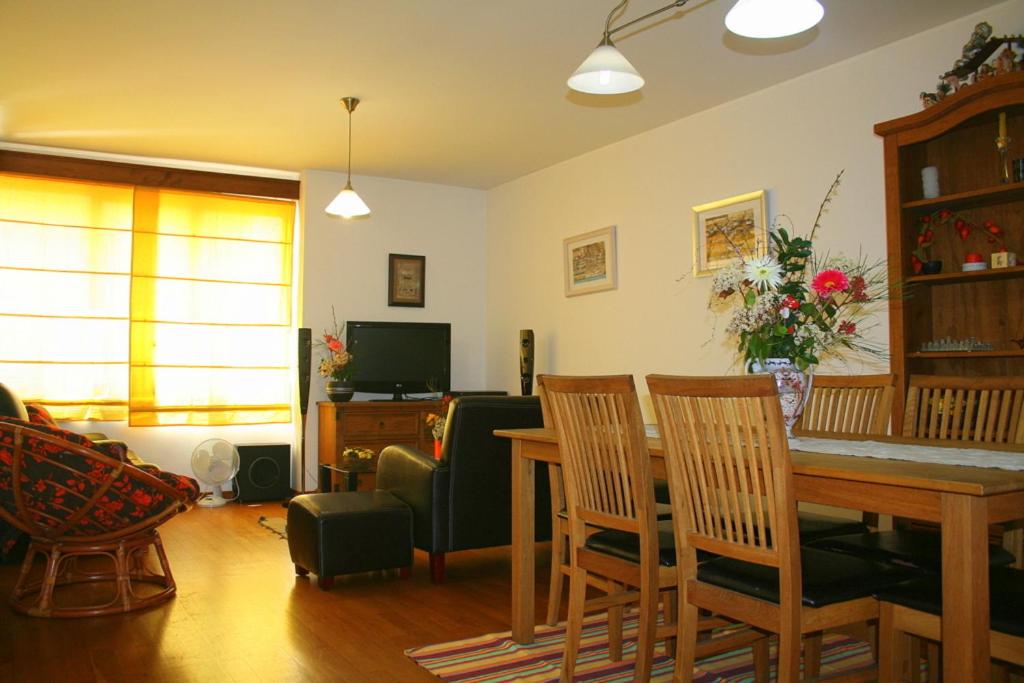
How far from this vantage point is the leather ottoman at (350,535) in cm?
368

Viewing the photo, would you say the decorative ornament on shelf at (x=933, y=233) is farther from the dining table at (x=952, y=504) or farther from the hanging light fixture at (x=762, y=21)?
the dining table at (x=952, y=504)

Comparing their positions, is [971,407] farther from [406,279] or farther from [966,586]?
[406,279]

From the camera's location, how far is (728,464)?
1972 mm

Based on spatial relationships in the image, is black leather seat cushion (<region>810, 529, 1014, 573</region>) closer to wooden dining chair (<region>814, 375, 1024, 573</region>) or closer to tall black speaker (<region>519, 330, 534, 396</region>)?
wooden dining chair (<region>814, 375, 1024, 573</region>)

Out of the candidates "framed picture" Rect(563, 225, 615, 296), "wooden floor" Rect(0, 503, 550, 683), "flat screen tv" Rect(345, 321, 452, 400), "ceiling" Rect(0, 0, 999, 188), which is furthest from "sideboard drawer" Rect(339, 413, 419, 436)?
"ceiling" Rect(0, 0, 999, 188)

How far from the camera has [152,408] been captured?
20.8 feet

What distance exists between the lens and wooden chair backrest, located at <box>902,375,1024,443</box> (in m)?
2.62

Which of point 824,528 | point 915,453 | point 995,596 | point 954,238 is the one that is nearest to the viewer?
point 995,596

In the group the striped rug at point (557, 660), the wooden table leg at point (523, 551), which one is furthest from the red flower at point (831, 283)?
the striped rug at point (557, 660)

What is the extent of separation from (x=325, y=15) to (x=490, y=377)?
4.02 metres

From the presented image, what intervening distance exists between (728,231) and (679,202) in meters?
0.48

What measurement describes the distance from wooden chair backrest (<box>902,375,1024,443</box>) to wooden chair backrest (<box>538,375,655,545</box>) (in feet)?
3.60

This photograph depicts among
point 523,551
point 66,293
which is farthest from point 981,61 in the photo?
point 66,293

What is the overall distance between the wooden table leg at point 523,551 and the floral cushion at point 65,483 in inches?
58.5
